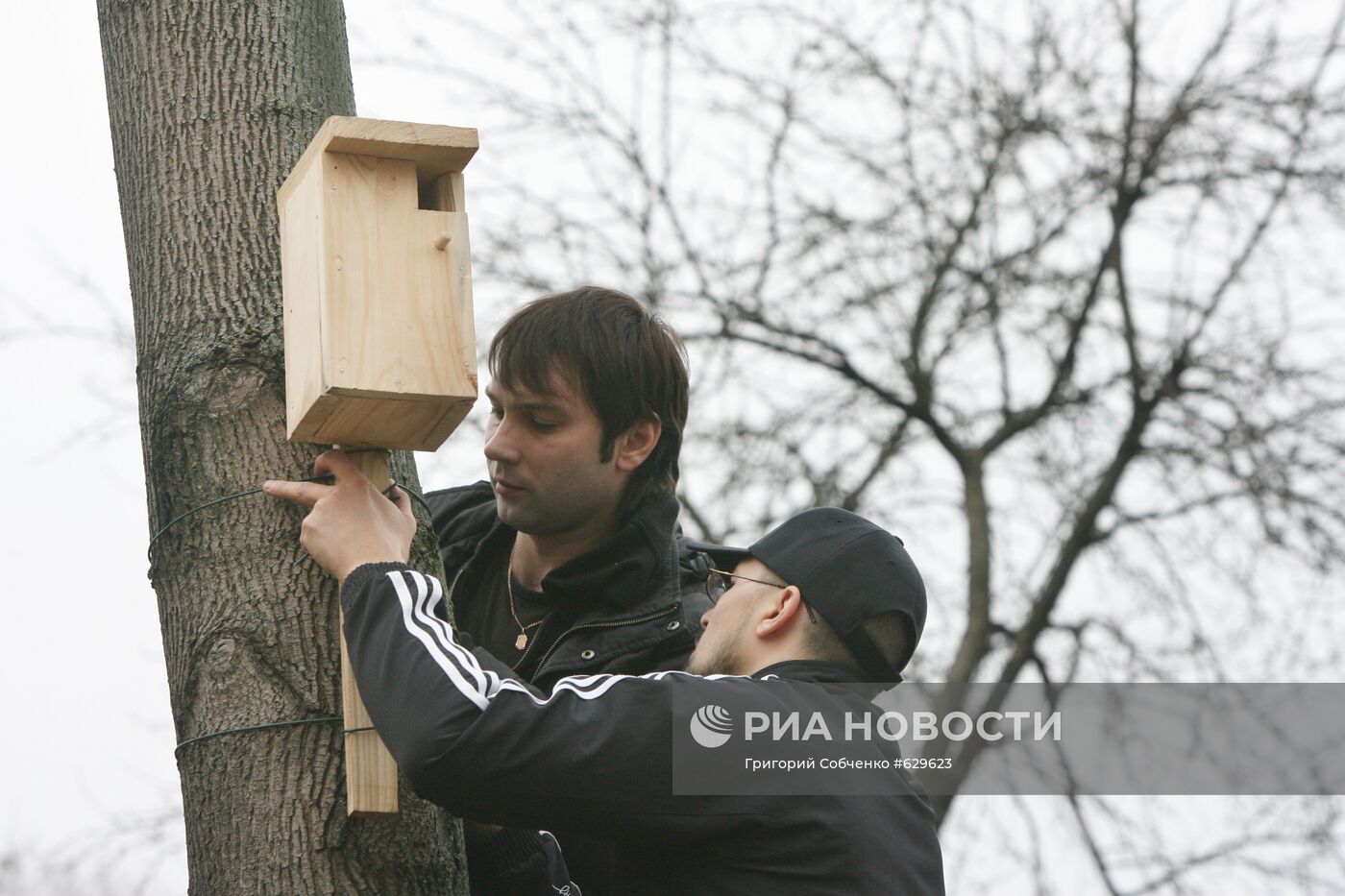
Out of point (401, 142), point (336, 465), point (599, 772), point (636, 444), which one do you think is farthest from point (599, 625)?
point (401, 142)

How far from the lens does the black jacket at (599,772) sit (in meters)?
2.10

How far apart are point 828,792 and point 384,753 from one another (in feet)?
2.07

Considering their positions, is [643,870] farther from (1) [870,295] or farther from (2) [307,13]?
(1) [870,295]

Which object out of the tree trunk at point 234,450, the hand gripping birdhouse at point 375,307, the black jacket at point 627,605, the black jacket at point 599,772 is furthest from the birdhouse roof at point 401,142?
the black jacket at point 627,605

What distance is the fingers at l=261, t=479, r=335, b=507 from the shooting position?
7.89ft

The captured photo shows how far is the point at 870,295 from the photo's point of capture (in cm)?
685

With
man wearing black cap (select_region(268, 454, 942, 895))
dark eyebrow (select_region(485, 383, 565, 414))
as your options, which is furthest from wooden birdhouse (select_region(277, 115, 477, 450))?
dark eyebrow (select_region(485, 383, 565, 414))

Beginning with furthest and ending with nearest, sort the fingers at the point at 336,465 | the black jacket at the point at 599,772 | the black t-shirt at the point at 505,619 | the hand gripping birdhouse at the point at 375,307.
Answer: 1. the black t-shirt at the point at 505,619
2. the fingers at the point at 336,465
3. the hand gripping birdhouse at the point at 375,307
4. the black jacket at the point at 599,772

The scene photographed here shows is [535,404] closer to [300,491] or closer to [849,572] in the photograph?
[300,491]

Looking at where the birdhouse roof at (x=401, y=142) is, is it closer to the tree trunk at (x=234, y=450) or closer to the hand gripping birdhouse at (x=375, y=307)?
the hand gripping birdhouse at (x=375, y=307)

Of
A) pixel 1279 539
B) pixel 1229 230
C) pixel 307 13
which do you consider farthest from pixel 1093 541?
pixel 307 13

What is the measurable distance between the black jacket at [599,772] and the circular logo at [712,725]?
0.02 m

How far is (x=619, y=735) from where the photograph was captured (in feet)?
7.04

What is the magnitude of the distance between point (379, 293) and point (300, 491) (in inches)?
12.5
